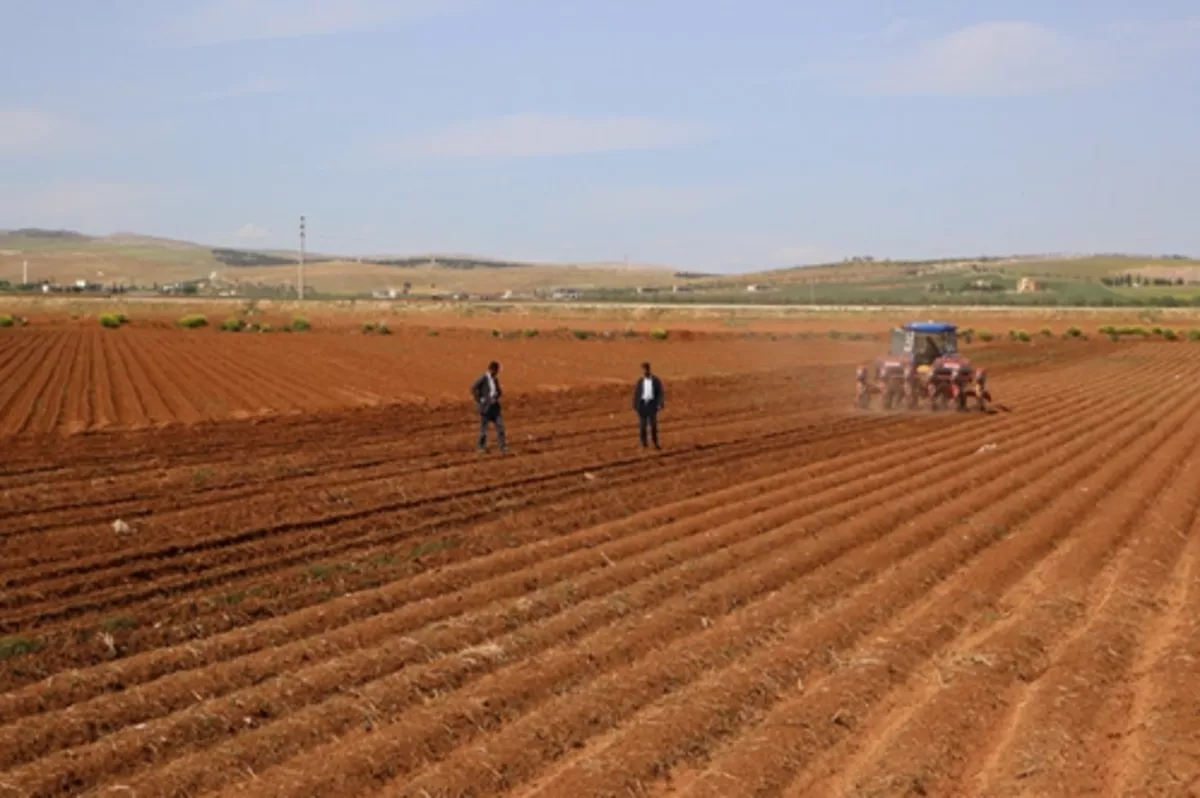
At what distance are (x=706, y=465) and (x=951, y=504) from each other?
4.48m

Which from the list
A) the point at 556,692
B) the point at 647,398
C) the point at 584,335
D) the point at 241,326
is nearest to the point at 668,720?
the point at 556,692

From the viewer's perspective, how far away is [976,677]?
8938mm

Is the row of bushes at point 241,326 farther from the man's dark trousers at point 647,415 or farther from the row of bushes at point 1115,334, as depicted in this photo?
the man's dark trousers at point 647,415

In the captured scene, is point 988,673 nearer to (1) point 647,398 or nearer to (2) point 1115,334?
(1) point 647,398

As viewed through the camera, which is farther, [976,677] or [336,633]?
[336,633]

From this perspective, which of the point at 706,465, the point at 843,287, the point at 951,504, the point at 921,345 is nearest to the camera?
the point at 951,504

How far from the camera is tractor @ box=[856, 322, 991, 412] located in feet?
92.8

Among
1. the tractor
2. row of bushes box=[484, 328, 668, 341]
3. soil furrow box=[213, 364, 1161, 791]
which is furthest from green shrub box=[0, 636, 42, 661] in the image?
row of bushes box=[484, 328, 668, 341]

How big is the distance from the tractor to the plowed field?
17.0 feet

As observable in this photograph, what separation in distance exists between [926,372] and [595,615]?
1912 centimetres

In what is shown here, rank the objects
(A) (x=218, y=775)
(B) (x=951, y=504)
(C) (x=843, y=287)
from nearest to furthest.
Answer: (A) (x=218, y=775), (B) (x=951, y=504), (C) (x=843, y=287)

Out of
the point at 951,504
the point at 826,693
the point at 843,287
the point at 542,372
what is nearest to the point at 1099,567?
the point at 951,504

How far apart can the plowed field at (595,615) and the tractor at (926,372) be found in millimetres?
5186

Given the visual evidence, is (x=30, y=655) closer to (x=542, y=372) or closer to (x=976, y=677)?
(x=976, y=677)
